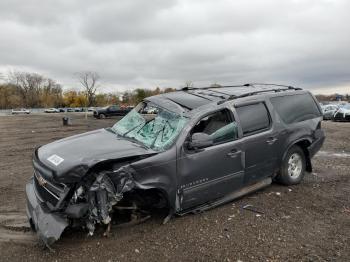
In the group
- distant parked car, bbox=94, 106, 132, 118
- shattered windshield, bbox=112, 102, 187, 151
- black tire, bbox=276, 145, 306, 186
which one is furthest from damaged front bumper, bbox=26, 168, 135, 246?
distant parked car, bbox=94, 106, 132, 118

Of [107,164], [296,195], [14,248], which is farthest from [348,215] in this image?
[14,248]

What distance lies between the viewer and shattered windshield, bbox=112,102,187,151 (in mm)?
4676

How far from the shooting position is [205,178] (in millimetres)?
4793

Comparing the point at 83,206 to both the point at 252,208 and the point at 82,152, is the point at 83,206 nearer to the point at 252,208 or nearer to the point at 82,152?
the point at 82,152

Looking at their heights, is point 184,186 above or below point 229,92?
below

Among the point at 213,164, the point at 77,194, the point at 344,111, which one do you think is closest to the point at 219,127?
the point at 213,164

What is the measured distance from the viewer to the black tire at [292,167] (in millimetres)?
6180

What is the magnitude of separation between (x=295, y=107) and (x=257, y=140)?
1.51 m

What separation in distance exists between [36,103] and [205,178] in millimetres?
117695

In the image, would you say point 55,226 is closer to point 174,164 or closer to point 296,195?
point 174,164

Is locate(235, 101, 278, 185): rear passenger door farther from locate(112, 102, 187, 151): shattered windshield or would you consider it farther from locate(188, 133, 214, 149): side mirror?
locate(112, 102, 187, 151): shattered windshield

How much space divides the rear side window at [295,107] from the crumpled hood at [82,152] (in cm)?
298

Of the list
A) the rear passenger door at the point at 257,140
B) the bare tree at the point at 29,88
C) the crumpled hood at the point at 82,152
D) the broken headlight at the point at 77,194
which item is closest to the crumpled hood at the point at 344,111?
the rear passenger door at the point at 257,140

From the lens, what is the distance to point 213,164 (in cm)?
487
